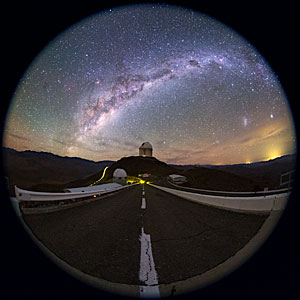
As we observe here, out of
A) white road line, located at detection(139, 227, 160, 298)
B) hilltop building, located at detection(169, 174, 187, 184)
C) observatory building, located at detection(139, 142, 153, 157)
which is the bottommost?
white road line, located at detection(139, 227, 160, 298)

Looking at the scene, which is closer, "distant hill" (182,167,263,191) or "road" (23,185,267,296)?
"road" (23,185,267,296)

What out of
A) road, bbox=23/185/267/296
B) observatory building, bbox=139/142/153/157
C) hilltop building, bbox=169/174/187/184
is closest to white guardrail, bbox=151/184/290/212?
road, bbox=23/185/267/296

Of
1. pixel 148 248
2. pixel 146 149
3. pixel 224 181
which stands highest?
pixel 146 149

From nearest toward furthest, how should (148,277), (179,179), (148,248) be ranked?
(148,277) < (148,248) < (179,179)

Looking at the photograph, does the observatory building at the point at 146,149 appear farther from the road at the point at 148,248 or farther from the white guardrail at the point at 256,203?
the white guardrail at the point at 256,203

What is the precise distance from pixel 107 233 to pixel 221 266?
1655 mm

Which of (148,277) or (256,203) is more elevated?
(256,203)

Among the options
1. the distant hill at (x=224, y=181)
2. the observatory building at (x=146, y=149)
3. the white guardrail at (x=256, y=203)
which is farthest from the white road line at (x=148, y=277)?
the observatory building at (x=146, y=149)

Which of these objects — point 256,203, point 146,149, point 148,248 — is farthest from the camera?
point 146,149

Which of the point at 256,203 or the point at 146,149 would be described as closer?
the point at 256,203

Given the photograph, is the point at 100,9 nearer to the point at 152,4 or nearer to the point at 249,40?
the point at 152,4

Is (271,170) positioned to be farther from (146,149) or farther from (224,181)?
(146,149)

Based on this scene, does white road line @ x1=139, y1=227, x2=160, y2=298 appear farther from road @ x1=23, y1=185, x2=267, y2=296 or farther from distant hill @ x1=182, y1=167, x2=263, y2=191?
distant hill @ x1=182, y1=167, x2=263, y2=191

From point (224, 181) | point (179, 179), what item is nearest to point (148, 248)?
point (224, 181)
